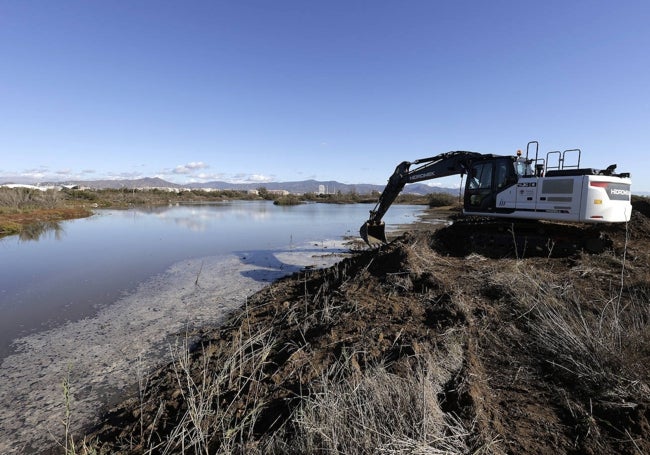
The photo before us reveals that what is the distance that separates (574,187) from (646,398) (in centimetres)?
730

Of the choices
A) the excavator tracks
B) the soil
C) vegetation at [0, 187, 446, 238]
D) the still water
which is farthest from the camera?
vegetation at [0, 187, 446, 238]

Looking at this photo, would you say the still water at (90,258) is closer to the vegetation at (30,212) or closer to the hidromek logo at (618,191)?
the vegetation at (30,212)

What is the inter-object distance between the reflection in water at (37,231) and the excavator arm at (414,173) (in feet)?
55.4

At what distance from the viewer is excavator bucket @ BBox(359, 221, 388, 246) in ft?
43.5

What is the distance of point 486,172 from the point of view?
11180 millimetres

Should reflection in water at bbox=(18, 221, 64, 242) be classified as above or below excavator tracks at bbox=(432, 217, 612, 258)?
below

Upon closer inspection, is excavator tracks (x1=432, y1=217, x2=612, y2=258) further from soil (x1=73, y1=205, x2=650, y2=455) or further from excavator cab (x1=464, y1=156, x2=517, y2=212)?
soil (x1=73, y1=205, x2=650, y2=455)

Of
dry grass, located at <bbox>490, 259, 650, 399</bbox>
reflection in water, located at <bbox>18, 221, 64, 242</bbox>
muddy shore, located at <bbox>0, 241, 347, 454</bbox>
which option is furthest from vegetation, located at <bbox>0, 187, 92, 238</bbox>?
dry grass, located at <bbox>490, 259, 650, 399</bbox>

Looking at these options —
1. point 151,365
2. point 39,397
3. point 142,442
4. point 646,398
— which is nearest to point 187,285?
point 151,365

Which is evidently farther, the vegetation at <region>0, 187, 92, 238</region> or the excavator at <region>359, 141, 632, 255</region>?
the vegetation at <region>0, 187, 92, 238</region>

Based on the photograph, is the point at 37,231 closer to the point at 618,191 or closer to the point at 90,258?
the point at 90,258

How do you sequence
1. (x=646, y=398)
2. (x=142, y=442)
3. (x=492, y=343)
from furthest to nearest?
(x=492, y=343)
(x=142, y=442)
(x=646, y=398)

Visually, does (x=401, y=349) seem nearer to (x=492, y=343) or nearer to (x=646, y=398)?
(x=492, y=343)

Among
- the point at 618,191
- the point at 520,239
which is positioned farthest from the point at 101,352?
the point at 618,191
